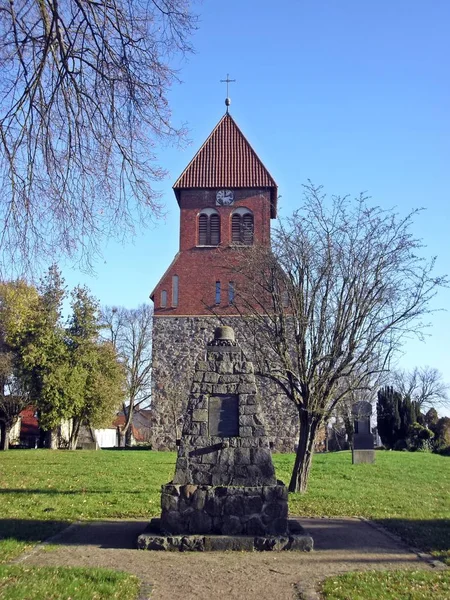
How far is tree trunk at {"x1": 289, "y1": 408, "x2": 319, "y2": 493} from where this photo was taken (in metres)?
14.0

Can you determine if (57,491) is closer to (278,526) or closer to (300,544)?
(278,526)

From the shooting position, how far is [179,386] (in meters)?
32.3

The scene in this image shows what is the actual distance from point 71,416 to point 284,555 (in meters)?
26.3

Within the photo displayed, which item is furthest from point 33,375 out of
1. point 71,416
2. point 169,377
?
point 169,377

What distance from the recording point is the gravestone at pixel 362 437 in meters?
21.8

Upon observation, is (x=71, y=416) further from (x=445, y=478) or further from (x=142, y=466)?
(x=445, y=478)

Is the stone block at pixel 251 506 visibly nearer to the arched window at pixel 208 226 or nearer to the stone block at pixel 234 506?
the stone block at pixel 234 506

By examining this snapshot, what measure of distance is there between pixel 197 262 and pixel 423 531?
24155 millimetres

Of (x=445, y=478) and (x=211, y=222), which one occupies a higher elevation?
(x=211, y=222)

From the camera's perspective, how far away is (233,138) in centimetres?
3534

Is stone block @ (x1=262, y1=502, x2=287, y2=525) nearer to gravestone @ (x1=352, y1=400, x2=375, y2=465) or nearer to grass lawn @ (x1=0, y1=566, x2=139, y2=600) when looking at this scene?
grass lawn @ (x1=0, y1=566, x2=139, y2=600)

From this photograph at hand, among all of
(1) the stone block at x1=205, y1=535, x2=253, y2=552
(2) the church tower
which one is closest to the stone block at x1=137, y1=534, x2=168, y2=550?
(1) the stone block at x1=205, y1=535, x2=253, y2=552

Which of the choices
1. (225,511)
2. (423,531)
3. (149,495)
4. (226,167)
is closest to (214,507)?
(225,511)

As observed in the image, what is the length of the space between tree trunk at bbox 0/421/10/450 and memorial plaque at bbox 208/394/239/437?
96.3 ft
